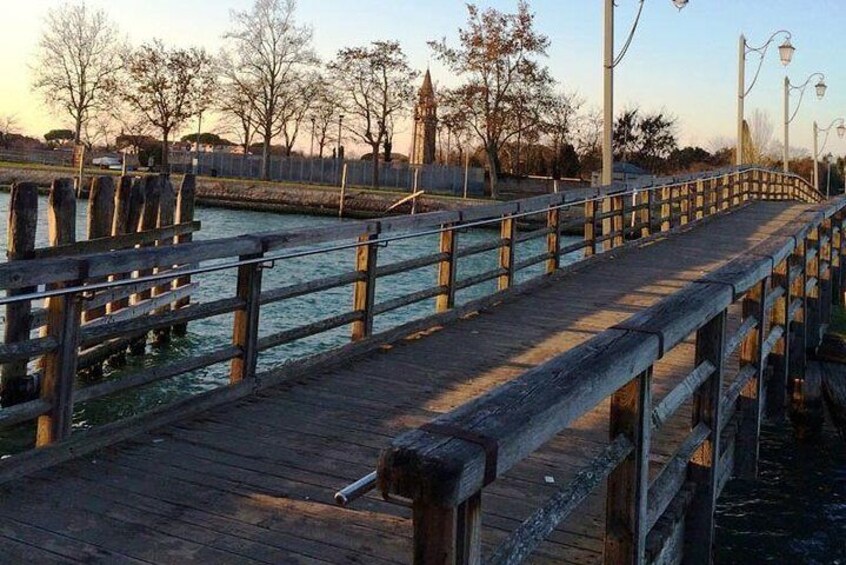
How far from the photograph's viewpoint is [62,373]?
4.82 metres


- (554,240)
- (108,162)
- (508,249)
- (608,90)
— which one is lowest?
(508,249)

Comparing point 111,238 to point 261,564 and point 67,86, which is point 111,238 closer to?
point 261,564

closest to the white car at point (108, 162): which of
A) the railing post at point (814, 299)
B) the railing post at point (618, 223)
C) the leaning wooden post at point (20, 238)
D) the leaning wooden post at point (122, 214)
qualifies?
the leaning wooden post at point (122, 214)

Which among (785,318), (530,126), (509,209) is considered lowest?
(785,318)

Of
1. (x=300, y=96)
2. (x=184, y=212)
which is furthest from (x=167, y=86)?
(x=184, y=212)

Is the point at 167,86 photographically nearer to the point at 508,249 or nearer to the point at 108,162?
the point at 108,162

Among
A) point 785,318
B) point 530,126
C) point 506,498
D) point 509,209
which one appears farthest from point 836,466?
point 530,126

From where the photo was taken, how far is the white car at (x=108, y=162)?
7211cm

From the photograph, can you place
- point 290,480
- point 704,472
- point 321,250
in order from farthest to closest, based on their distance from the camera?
1. point 321,250
2. point 704,472
3. point 290,480

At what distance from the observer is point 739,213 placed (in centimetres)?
2031

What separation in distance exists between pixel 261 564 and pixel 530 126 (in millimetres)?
48908

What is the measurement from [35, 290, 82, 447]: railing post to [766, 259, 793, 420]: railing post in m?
5.07

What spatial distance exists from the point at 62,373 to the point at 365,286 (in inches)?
119

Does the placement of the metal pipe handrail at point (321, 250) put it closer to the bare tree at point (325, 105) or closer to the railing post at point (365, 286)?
the railing post at point (365, 286)
